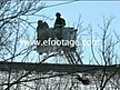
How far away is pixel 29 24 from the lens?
15.1 feet

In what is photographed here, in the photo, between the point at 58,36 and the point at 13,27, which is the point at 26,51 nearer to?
the point at 13,27

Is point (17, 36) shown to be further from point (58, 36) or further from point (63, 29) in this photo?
point (63, 29)

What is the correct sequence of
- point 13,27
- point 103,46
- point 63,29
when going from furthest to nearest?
1. point 103,46
2. point 63,29
3. point 13,27

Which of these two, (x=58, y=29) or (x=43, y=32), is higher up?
(x=58, y=29)

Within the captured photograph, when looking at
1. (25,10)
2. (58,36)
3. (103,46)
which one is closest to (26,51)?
(25,10)

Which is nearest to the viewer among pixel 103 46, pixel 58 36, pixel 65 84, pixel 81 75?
pixel 81 75

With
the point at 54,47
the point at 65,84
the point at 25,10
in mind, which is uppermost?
the point at 25,10

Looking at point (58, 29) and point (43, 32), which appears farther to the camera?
point (58, 29)

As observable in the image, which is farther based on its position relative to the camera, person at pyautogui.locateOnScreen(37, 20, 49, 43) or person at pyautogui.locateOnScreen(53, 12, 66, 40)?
person at pyautogui.locateOnScreen(53, 12, 66, 40)

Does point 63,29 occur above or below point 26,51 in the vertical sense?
above

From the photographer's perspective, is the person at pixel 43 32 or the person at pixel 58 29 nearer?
the person at pixel 43 32

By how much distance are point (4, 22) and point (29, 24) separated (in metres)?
0.33

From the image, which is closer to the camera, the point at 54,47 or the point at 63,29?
the point at 54,47

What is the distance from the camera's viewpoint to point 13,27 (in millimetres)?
4953
